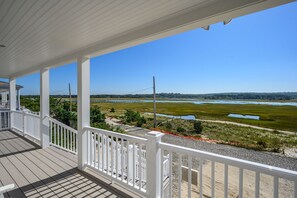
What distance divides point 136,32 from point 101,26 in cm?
47

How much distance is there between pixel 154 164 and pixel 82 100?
A: 2030 millimetres

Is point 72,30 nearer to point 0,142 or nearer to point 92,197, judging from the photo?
point 92,197

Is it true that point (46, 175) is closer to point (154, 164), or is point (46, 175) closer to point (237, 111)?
point (154, 164)

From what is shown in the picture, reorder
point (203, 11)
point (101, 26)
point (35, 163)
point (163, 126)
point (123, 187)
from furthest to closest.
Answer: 1. point (163, 126)
2. point (35, 163)
3. point (123, 187)
4. point (101, 26)
5. point (203, 11)

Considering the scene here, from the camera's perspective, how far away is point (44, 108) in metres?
5.18

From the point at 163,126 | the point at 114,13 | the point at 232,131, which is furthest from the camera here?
the point at 163,126

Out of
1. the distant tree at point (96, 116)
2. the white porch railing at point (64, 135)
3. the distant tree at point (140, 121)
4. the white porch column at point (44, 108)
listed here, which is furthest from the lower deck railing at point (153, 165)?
the distant tree at point (140, 121)

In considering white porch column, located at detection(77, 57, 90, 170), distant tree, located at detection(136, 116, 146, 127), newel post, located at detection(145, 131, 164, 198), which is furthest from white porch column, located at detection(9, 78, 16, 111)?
distant tree, located at detection(136, 116, 146, 127)

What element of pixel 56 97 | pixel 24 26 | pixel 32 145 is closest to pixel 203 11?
pixel 24 26

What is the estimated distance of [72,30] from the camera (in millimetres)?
2574

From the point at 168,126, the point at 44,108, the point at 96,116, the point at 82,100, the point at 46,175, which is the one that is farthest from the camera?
the point at 168,126

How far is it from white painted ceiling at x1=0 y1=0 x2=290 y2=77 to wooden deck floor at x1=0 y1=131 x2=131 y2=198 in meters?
2.27

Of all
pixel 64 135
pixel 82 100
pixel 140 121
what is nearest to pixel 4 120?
pixel 64 135

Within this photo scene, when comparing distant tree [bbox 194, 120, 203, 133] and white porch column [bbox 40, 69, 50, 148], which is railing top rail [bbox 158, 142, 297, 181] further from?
distant tree [bbox 194, 120, 203, 133]
